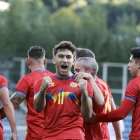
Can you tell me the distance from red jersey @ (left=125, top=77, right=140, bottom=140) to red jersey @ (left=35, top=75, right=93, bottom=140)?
623 millimetres

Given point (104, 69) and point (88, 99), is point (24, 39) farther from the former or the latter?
point (88, 99)

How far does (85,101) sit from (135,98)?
71 centimetres

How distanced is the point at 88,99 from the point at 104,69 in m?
19.4

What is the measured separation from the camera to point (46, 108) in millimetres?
9250

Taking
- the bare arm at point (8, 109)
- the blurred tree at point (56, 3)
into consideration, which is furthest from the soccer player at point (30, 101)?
the blurred tree at point (56, 3)

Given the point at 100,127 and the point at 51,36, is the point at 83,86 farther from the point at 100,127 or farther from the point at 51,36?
the point at 51,36

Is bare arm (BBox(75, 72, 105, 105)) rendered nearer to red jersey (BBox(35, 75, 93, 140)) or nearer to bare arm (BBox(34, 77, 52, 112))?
red jersey (BBox(35, 75, 93, 140))

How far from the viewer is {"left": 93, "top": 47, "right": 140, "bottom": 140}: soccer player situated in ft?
30.7

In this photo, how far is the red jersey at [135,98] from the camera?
30.7 ft

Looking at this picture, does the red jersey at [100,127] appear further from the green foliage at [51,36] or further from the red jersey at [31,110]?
the green foliage at [51,36]

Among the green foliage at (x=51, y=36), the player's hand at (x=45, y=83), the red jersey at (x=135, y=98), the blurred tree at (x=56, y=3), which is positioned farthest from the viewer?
the blurred tree at (x=56, y=3)

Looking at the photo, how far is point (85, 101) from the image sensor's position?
8.99 metres

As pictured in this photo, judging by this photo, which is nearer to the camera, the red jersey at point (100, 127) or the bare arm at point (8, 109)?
the bare arm at point (8, 109)

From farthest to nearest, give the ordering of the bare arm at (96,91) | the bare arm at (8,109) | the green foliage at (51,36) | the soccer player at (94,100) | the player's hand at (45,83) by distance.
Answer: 1. the green foliage at (51,36)
2. the bare arm at (8,109)
3. the soccer player at (94,100)
4. the bare arm at (96,91)
5. the player's hand at (45,83)
